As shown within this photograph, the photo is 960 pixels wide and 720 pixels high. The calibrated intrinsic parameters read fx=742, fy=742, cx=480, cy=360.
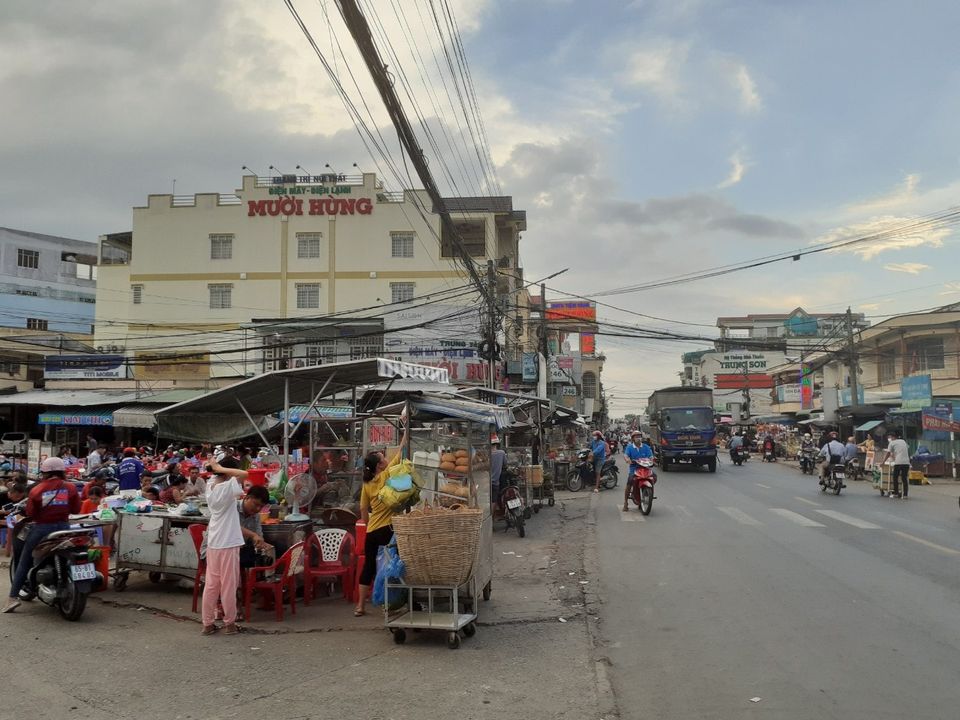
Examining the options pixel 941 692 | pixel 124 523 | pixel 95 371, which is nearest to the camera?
pixel 941 692

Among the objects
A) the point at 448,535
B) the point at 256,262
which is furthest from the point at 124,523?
the point at 256,262

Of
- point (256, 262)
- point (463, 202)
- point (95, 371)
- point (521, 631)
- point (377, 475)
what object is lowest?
point (521, 631)

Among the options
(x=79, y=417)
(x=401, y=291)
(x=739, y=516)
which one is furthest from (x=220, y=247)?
(x=739, y=516)

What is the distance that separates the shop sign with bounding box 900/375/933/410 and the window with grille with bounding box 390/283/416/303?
979 inches

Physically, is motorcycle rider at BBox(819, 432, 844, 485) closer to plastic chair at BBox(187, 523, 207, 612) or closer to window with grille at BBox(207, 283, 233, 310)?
plastic chair at BBox(187, 523, 207, 612)

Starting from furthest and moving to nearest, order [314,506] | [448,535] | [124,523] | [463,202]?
[463,202], [314,506], [124,523], [448,535]

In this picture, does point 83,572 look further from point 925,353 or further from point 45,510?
point 925,353

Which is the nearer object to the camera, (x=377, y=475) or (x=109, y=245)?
(x=377, y=475)

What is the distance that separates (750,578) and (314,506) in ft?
19.0

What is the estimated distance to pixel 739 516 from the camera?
15469 mm

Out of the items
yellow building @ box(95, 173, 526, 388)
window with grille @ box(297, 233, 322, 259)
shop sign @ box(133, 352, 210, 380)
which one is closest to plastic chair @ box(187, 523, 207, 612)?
shop sign @ box(133, 352, 210, 380)

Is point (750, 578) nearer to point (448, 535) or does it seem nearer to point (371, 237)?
point (448, 535)

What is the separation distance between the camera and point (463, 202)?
45500 millimetres

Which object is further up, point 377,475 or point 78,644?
point 377,475
